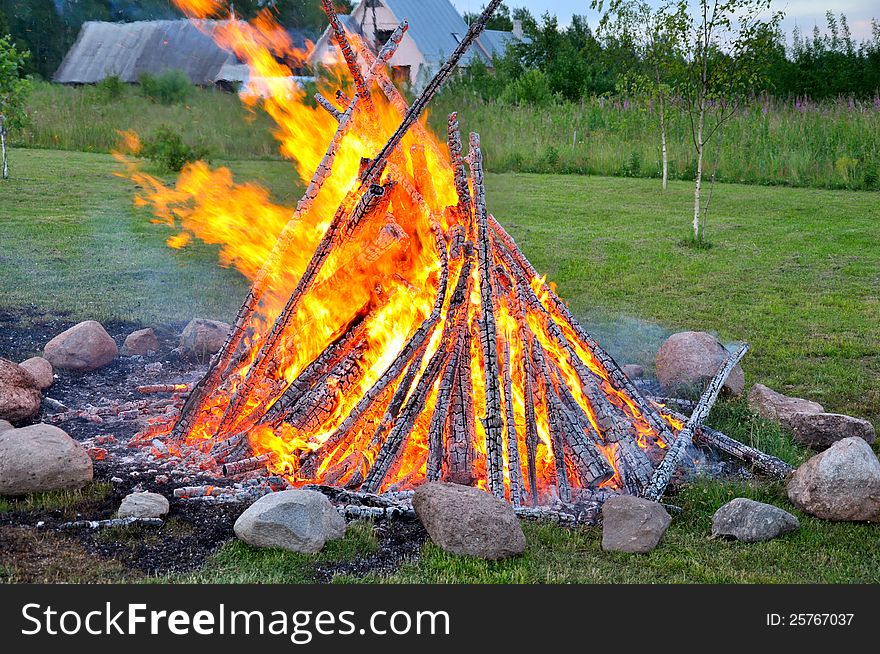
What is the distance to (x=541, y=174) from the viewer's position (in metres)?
19.7

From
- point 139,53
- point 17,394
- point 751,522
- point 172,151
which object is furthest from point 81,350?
point 139,53

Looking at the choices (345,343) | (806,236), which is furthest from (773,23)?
(345,343)

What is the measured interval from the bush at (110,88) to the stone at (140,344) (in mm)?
8531

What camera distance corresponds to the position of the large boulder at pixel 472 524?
4.34m

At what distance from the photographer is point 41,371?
6676 millimetres

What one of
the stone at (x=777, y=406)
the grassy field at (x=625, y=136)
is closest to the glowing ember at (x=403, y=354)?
the stone at (x=777, y=406)

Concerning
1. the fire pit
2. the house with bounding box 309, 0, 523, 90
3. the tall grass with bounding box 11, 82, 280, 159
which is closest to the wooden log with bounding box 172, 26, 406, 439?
the fire pit

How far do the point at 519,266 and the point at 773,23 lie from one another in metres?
9.32

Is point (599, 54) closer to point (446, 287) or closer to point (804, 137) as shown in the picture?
point (804, 137)

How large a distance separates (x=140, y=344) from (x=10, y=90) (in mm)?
10023

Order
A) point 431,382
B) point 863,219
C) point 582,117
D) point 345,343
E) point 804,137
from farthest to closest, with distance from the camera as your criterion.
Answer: point 582,117 → point 804,137 → point 863,219 → point 345,343 → point 431,382

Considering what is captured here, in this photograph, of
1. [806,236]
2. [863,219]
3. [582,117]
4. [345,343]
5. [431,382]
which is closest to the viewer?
[431,382]

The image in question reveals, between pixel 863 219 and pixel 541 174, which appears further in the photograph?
pixel 541 174

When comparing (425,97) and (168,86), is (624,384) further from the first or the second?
(168,86)
